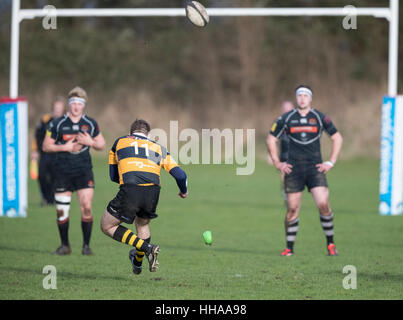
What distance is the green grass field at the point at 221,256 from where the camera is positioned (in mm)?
8070

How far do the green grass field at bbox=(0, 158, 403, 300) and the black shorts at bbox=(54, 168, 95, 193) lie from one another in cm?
99

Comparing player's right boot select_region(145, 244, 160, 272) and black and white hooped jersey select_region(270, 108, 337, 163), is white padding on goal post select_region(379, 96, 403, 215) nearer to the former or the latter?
black and white hooped jersey select_region(270, 108, 337, 163)

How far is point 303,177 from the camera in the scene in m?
10.4

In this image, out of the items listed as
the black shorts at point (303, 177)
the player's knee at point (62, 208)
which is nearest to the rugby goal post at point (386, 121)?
the player's knee at point (62, 208)

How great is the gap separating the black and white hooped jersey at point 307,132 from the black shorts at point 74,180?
2961 mm

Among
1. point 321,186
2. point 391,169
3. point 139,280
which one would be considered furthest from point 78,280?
point 391,169

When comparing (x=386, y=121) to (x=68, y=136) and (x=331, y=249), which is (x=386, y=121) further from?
(x=68, y=136)

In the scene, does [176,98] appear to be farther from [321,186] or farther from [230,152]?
[321,186]

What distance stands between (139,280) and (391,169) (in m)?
7.91

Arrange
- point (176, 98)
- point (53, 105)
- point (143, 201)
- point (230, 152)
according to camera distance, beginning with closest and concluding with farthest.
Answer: point (143, 201), point (53, 105), point (230, 152), point (176, 98)

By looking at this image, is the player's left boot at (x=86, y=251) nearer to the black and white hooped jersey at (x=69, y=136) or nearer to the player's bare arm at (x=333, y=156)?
the black and white hooped jersey at (x=69, y=136)

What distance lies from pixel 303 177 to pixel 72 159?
132 inches

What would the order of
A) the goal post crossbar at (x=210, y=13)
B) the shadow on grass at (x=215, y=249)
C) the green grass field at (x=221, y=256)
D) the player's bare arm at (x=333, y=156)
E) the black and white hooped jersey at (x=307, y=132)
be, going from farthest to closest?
the goal post crossbar at (x=210, y=13) < the shadow on grass at (x=215, y=249) < the black and white hooped jersey at (x=307, y=132) < the player's bare arm at (x=333, y=156) < the green grass field at (x=221, y=256)

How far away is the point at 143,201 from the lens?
8.31m
